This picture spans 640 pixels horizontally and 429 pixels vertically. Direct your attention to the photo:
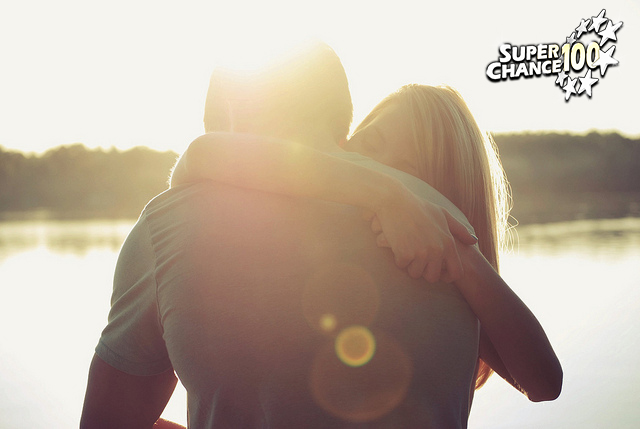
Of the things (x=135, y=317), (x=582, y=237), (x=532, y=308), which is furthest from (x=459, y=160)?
(x=582, y=237)

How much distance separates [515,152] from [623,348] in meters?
22.1

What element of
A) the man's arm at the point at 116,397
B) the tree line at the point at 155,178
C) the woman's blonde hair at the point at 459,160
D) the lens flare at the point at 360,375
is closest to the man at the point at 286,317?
the lens flare at the point at 360,375

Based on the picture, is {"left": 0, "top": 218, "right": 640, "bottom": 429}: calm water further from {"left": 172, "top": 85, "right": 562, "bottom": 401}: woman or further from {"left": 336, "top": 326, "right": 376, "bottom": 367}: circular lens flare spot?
{"left": 336, "top": 326, "right": 376, "bottom": 367}: circular lens flare spot

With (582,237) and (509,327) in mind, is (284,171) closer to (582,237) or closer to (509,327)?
(509,327)

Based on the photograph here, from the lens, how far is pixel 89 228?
46.6ft

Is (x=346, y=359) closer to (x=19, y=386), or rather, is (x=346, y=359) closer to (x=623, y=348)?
(x=19, y=386)

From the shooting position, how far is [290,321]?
803 mm

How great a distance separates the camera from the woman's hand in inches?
34.3

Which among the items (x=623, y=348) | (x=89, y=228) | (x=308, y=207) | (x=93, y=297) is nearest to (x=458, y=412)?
(x=308, y=207)

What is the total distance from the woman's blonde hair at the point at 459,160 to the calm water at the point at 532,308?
6.75 feet

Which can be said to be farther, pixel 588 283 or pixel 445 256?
pixel 588 283

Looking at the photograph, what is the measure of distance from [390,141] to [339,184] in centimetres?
92

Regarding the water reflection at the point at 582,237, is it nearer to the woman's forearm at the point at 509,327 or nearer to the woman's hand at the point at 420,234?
the woman's forearm at the point at 509,327

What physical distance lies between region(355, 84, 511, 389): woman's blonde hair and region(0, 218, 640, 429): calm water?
2058 mm
